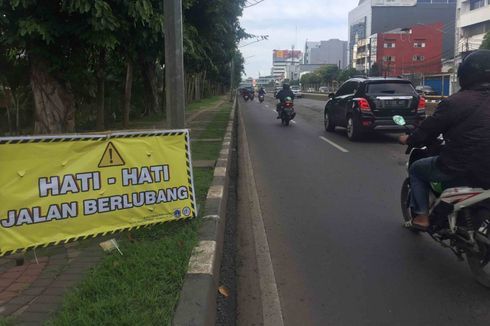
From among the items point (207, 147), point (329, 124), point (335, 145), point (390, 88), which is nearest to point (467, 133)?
point (207, 147)

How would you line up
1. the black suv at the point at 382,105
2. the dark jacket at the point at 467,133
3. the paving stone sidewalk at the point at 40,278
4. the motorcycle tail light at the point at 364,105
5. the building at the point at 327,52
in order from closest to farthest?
the paving stone sidewalk at the point at 40,278, the dark jacket at the point at 467,133, the black suv at the point at 382,105, the motorcycle tail light at the point at 364,105, the building at the point at 327,52

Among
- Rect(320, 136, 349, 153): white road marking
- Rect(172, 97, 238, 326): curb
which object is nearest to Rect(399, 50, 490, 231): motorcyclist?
Rect(172, 97, 238, 326): curb

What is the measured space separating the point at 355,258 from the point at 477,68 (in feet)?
6.76

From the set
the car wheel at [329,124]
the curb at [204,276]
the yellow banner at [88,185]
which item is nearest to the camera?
the curb at [204,276]

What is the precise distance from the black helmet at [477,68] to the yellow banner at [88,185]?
9.37ft

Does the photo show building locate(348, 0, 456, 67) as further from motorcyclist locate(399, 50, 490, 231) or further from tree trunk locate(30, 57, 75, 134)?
motorcyclist locate(399, 50, 490, 231)

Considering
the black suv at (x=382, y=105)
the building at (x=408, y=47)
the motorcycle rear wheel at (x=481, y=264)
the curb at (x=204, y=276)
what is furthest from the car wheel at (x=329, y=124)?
the building at (x=408, y=47)

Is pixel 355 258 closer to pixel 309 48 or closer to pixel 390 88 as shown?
pixel 390 88

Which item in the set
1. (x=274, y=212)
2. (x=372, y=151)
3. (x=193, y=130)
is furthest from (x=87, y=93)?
(x=274, y=212)

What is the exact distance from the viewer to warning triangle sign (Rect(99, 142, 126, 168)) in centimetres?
516

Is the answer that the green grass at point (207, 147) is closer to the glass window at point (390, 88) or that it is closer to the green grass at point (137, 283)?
the glass window at point (390, 88)

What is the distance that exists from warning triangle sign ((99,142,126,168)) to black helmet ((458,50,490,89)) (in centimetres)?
320

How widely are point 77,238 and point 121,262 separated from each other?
2.27ft

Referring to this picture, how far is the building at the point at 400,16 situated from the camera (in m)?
126
